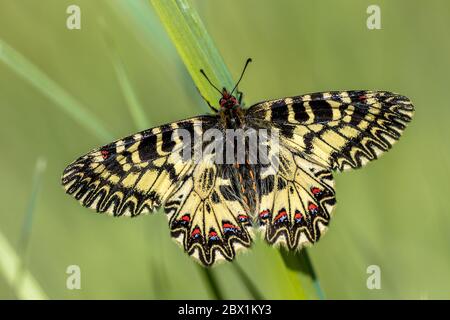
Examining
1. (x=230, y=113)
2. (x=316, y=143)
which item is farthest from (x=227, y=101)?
(x=316, y=143)

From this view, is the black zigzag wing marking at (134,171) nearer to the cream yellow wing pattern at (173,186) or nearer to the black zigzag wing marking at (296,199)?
the cream yellow wing pattern at (173,186)

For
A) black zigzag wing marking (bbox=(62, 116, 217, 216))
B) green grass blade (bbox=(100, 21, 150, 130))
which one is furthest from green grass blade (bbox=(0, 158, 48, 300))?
green grass blade (bbox=(100, 21, 150, 130))

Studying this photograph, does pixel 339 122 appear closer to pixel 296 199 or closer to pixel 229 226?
pixel 296 199

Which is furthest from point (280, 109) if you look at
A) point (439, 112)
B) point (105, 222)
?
point (105, 222)

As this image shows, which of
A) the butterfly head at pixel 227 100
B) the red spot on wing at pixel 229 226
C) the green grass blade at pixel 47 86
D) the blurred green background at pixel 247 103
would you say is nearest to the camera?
the butterfly head at pixel 227 100

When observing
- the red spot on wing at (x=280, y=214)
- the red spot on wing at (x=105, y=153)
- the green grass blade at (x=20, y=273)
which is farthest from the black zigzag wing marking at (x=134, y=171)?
the red spot on wing at (x=280, y=214)

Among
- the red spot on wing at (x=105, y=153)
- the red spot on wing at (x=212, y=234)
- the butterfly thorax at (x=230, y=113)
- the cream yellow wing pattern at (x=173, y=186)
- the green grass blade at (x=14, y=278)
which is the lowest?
the green grass blade at (x=14, y=278)

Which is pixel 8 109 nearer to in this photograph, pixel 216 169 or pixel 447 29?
pixel 216 169

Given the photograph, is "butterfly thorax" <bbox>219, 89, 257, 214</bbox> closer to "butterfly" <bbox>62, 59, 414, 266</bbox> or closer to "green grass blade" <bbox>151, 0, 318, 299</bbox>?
"butterfly" <bbox>62, 59, 414, 266</bbox>
